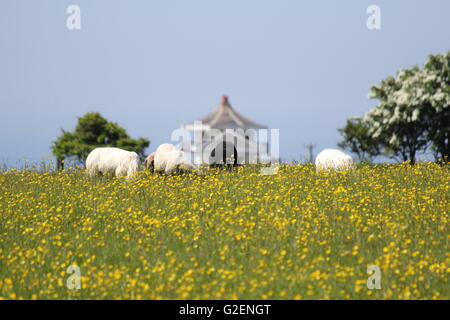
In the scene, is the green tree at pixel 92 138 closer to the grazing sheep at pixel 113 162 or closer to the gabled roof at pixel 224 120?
the gabled roof at pixel 224 120

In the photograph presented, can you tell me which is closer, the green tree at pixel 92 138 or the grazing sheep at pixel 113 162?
the grazing sheep at pixel 113 162

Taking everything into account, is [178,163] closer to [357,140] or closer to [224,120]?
[357,140]

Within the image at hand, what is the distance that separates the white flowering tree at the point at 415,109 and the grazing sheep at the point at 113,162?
21257 millimetres

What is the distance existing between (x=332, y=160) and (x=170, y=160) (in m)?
6.24

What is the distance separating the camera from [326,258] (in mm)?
10250

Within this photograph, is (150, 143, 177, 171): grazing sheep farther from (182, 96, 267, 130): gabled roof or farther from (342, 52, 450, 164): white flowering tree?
(182, 96, 267, 130): gabled roof

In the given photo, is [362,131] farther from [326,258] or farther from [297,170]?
[326,258]

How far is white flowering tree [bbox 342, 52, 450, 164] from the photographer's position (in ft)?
116

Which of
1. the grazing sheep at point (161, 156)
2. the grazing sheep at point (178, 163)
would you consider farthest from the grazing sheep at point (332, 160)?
the grazing sheep at point (161, 156)

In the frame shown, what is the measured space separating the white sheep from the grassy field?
5.32 feet

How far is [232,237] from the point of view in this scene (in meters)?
11.2

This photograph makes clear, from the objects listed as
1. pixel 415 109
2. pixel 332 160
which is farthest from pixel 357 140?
pixel 332 160

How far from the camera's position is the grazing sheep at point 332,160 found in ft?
61.9
